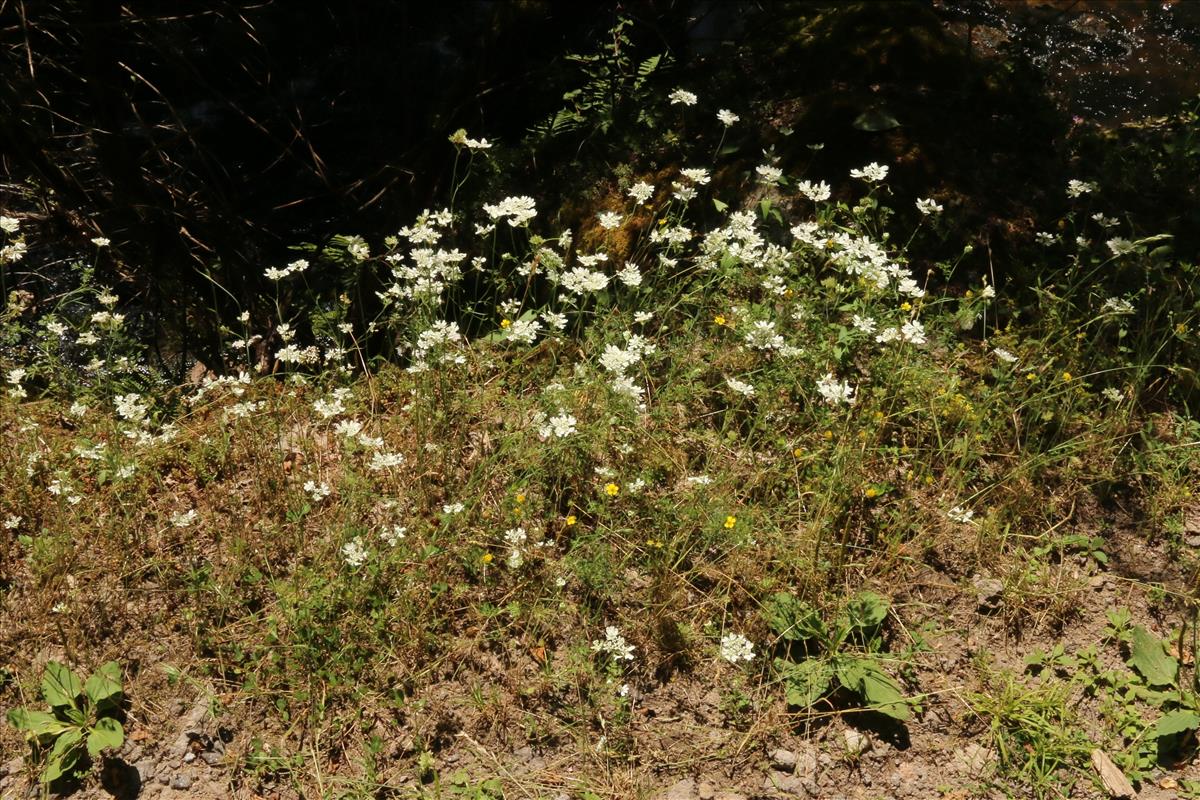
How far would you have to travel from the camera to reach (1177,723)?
3148 mm

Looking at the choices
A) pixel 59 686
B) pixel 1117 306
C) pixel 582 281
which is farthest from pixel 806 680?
pixel 59 686

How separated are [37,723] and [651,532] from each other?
2.22m

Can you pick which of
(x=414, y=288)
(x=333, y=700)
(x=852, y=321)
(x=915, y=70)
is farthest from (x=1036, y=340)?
(x=333, y=700)

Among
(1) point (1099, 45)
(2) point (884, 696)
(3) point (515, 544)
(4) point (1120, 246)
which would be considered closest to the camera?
(2) point (884, 696)

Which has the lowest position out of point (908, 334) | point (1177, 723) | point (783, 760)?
point (783, 760)

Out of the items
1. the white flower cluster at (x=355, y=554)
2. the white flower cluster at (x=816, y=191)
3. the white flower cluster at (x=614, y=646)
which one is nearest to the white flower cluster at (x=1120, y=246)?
the white flower cluster at (x=816, y=191)

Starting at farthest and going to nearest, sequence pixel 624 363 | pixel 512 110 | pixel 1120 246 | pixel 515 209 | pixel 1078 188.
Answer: pixel 512 110, pixel 1078 188, pixel 515 209, pixel 1120 246, pixel 624 363

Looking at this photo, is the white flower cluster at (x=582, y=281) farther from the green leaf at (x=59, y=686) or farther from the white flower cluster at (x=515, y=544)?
the green leaf at (x=59, y=686)

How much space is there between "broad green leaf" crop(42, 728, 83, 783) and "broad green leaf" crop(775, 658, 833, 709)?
94.6 inches

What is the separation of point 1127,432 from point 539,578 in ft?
8.37

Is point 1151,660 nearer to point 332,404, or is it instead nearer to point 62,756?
point 332,404

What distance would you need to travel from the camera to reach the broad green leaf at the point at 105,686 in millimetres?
3246

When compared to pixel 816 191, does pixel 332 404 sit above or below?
below

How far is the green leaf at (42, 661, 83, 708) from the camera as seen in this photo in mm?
3227
